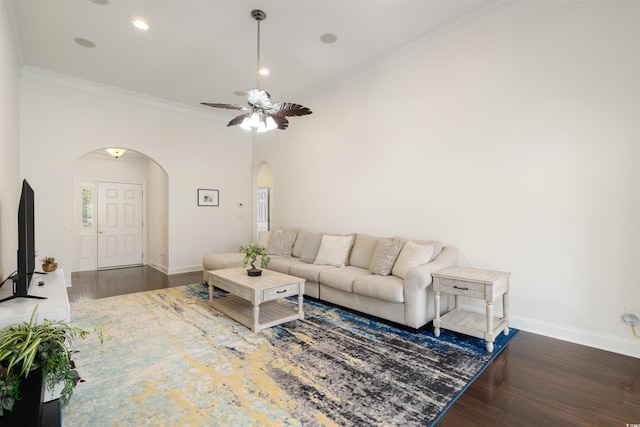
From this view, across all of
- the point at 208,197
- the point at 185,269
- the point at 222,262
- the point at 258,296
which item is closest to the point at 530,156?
the point at 258,296

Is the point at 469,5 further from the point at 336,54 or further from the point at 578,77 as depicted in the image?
the point at 336,54

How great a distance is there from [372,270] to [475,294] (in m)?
1.24

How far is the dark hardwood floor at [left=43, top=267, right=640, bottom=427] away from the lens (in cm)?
184

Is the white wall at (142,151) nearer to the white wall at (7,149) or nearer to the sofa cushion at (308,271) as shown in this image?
the white wall at (7,149)

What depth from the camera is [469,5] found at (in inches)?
127

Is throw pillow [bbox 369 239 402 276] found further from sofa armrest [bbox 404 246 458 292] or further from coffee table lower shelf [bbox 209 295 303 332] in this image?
coffee table lower shelf [bbox 209 295 303 332]

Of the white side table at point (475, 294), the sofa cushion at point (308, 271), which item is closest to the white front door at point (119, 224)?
the sofa cushion at point (308, 271)

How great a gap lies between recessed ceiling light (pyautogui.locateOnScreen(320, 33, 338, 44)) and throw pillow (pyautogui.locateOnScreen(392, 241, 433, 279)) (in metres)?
2.72

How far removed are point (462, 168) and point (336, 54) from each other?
230 centimetres

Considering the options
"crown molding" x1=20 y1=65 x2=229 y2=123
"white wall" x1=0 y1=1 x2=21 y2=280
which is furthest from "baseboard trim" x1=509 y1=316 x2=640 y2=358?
"crown molding" x1=20 y1=65 x2=229 y2=123

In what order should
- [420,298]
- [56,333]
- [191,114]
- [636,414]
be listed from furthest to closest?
1. [191,114]
2. [420,298]
3. [636,414]
4. [56,333]

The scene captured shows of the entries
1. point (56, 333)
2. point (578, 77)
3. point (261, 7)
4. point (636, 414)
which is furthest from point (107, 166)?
point (636, 414)

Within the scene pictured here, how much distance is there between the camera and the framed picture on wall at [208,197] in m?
6.43

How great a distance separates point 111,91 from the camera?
528 cm
